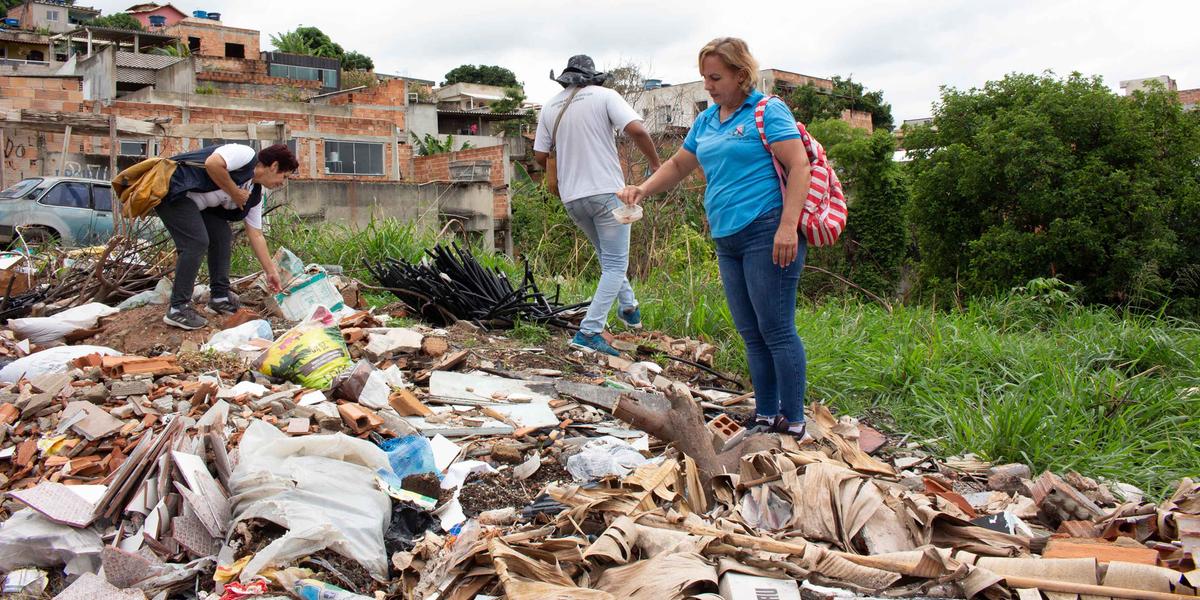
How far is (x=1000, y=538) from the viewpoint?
2.48 meters

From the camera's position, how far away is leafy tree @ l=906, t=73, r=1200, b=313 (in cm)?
1541

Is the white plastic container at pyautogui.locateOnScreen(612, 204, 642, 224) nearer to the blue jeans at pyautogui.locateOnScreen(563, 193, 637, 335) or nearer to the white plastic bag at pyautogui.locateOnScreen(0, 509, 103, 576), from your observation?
the blue jeans at pyautogui.locateOnScreen(563, 193, 637, 335)

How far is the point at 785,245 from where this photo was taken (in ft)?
10.4

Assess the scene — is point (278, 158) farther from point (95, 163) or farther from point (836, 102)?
point (836, 102)

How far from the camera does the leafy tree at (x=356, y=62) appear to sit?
55859 millimetres

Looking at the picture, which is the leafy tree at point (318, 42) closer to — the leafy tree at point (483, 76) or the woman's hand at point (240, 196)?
the leafy tree at point (483, 76)

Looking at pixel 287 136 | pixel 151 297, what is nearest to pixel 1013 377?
pixel 151 297

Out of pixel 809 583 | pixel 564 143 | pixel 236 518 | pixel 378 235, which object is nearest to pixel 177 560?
pixel 236 518

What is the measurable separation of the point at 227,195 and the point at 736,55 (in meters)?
3.34

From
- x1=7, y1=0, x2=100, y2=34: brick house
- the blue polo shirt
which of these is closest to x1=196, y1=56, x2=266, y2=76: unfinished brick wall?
x1=7, y1=0, x2=100, y2=34: brick house

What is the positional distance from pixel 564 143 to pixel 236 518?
2.99m

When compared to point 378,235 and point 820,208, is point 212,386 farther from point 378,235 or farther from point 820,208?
point 378,235

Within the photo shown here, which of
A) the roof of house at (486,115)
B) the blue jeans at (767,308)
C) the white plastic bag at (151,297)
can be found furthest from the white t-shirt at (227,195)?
the roof of house at (486,115)

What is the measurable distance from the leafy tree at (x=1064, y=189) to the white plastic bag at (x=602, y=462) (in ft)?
41.4
